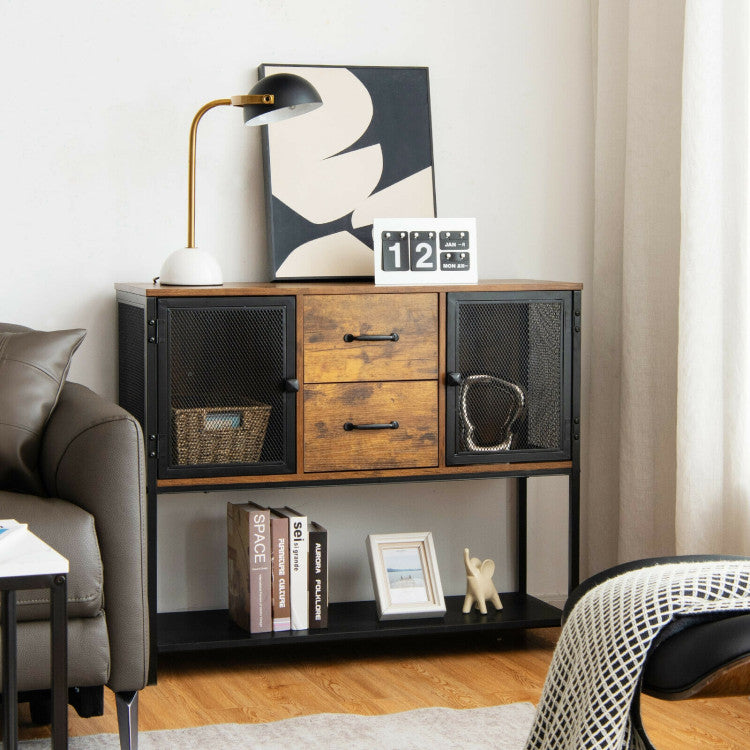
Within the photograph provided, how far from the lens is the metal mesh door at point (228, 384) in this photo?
102 inches

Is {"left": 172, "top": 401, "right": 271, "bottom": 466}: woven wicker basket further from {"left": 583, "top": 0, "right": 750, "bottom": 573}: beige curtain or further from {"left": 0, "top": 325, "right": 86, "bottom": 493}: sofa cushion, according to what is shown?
{"left": 583, "top": 0, "right": 750, "bottom": 573}: beige curtain

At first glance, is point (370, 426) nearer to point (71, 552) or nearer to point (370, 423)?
point (370, 423)

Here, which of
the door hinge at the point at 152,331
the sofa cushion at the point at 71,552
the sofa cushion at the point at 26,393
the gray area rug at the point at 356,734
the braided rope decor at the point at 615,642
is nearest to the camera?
the braided rope decor at the point at 615,642

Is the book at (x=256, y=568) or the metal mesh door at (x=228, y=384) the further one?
the book at (x=256, y=568)

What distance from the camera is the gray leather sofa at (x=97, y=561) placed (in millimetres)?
2064

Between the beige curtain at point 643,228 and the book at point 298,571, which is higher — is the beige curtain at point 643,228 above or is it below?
above

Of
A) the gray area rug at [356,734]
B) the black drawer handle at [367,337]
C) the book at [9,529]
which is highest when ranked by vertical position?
the black drawer handle at [367,337]

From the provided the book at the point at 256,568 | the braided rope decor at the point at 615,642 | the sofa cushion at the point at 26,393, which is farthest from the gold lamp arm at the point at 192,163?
the braided rope decor at the point at 615,642

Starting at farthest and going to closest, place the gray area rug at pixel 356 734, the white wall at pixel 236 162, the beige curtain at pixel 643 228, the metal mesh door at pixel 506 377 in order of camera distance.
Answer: the beige curtain at pixel 643 228, the white wall at pixel 236 162, the metal mesh door at pixel 506 377, the gray area rug at pixel 356 734

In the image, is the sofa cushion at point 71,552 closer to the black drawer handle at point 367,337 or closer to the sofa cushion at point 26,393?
the sofa cushion at point 26,393

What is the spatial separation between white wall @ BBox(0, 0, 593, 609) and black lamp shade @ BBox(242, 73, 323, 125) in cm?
35

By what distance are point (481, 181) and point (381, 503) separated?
0.94 metres

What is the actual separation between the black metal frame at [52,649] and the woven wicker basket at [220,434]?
92 centimetres

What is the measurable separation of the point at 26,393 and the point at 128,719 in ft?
2.34
